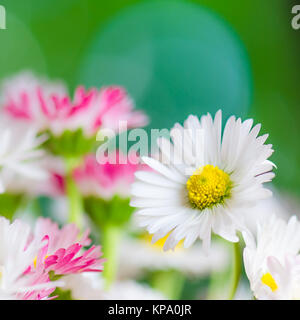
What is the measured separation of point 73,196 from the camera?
31 cm

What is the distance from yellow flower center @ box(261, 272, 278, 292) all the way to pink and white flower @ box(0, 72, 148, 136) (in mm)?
147

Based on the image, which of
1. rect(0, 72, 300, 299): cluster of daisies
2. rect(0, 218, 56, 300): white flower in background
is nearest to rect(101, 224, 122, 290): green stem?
rect(0, 72, 300, 299): cluster of daisies

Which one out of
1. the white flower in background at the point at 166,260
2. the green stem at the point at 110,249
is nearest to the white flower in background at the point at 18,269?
the green stem at the point at 110,249

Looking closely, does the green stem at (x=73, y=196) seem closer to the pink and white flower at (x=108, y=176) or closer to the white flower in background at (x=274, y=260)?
the pink and white flower at (x=108, y=176)

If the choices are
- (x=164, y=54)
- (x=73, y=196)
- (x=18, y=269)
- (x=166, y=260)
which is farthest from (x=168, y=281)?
(x=164, y=54)

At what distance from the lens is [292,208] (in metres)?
0.45

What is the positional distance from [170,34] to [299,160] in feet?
2.59

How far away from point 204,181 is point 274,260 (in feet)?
0.16

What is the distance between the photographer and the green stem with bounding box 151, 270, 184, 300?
368mm

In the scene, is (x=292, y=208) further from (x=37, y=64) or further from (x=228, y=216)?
(x=37, y=64)

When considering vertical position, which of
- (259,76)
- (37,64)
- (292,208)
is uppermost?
(37,64)

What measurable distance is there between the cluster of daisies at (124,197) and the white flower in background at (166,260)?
0.17ft

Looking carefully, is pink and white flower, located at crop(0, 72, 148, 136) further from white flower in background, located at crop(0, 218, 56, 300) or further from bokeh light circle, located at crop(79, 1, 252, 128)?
bokeh light circle, located at crop(79, 1, 252, 128)

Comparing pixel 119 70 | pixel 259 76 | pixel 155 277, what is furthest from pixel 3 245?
pixel 119 70
